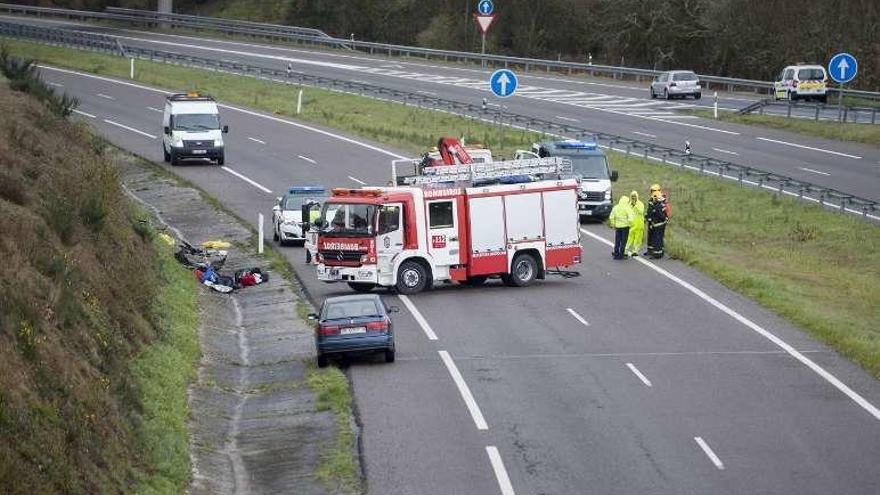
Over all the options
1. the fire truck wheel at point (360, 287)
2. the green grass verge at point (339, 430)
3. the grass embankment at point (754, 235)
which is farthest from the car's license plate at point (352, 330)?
the grass embankment at point (754, 235)

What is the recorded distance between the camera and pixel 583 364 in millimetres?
26438

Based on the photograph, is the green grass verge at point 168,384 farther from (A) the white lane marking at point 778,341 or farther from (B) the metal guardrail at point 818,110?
(B) the metal guardrail at point 818,110

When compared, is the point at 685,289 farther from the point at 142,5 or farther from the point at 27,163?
the point at 142,5

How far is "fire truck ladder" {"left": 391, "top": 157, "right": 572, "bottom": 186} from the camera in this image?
35.1m

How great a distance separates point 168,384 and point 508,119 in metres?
40.7

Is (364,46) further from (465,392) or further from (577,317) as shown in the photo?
(465,392)

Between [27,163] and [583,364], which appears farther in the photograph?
[27,163]

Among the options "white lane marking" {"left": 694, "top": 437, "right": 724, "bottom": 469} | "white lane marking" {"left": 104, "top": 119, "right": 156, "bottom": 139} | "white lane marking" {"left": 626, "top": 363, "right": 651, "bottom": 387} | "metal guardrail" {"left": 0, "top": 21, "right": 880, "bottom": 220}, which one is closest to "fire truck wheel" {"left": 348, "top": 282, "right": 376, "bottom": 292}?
"white lane marking" {"left": 626, "top": 363, "right": 651, "bottom": 387}

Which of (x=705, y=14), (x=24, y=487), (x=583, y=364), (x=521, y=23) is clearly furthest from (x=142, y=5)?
(x=24, y=487)

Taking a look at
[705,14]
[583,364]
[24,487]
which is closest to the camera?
[24,487]

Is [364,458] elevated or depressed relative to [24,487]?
depressed

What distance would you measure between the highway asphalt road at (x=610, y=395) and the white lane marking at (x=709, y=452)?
0.04 meters

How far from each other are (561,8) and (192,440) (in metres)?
78.4

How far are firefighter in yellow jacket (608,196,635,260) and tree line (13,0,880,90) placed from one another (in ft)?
144
